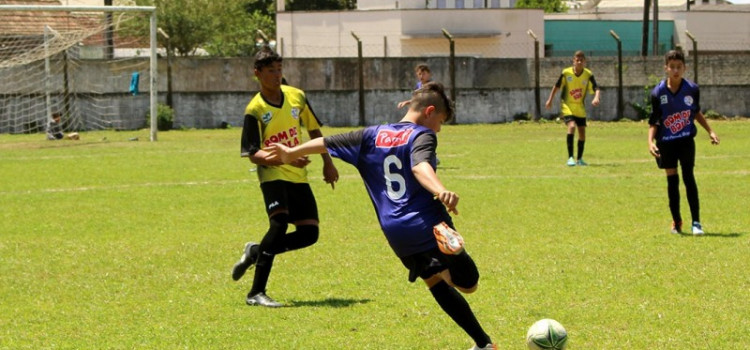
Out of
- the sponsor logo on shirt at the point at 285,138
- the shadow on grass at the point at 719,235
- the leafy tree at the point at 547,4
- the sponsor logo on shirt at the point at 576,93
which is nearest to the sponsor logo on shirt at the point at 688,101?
the shadow on grass at the point at 719,235

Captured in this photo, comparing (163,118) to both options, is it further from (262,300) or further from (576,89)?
(262,300)

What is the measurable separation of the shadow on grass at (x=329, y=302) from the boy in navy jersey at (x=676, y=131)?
470cm

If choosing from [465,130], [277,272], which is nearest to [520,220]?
[277,272]

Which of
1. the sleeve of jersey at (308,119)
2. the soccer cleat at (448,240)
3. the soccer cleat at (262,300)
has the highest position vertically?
the sleeve of jersey at (308,119)

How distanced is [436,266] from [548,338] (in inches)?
30.1

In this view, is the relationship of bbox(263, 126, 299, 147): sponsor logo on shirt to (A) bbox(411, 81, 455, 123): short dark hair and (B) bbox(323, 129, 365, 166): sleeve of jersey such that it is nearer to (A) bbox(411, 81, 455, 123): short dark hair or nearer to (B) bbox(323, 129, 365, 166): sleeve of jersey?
(B) bbox(323, 129, 365, 166): sleeve of jersey

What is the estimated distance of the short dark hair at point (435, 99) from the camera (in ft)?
22.3

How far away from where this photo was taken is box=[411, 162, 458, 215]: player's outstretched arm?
19.7 feet

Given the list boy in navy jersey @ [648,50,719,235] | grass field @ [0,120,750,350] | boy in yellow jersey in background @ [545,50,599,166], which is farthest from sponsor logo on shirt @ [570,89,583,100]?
boy in navy jersey @ [648,50,719,235]

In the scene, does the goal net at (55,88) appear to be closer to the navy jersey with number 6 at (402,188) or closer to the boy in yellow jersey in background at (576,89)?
the boy in yellow jersey in background at (576,89)

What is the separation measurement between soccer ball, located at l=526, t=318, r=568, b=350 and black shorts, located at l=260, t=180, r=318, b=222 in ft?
9.73

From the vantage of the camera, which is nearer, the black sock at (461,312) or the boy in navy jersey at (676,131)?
the black sock at (461,312)

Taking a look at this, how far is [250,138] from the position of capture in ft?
29.8

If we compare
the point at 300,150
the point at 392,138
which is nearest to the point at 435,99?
the point at 392,138
